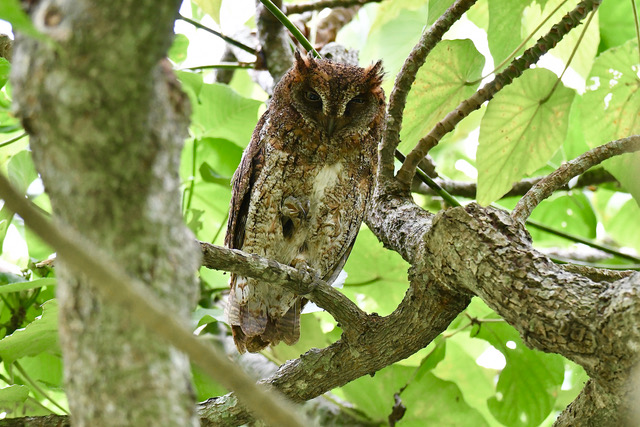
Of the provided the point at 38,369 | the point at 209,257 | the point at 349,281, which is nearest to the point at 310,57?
the point at 349,281

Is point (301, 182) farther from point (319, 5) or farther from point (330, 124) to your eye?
point (319, 5)

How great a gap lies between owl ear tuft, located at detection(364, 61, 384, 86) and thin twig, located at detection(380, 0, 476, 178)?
0.51 m

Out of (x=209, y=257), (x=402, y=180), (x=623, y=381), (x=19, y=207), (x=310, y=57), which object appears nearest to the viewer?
(x=19, y=207)

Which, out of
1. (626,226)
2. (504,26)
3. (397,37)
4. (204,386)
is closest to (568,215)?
(626,226)

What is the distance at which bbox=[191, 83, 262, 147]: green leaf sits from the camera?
2.51m

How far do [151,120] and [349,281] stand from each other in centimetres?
196

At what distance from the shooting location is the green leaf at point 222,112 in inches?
98.7

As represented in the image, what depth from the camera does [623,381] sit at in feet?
3.79

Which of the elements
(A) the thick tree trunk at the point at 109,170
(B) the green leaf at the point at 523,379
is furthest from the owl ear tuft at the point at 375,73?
(A) the thick tree trunk at the point at 109,170

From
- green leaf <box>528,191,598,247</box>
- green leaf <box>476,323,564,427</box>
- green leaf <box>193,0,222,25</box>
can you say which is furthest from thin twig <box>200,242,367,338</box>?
green leaf <box>528,191,598,247</box>

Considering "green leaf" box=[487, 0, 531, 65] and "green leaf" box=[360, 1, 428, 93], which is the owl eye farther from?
"green leaf" box=[487, 0, 531, 65]

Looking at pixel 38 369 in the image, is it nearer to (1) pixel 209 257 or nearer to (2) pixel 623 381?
(1) pixel 209 257

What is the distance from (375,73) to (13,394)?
1665mm

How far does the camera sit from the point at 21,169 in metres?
2.23
